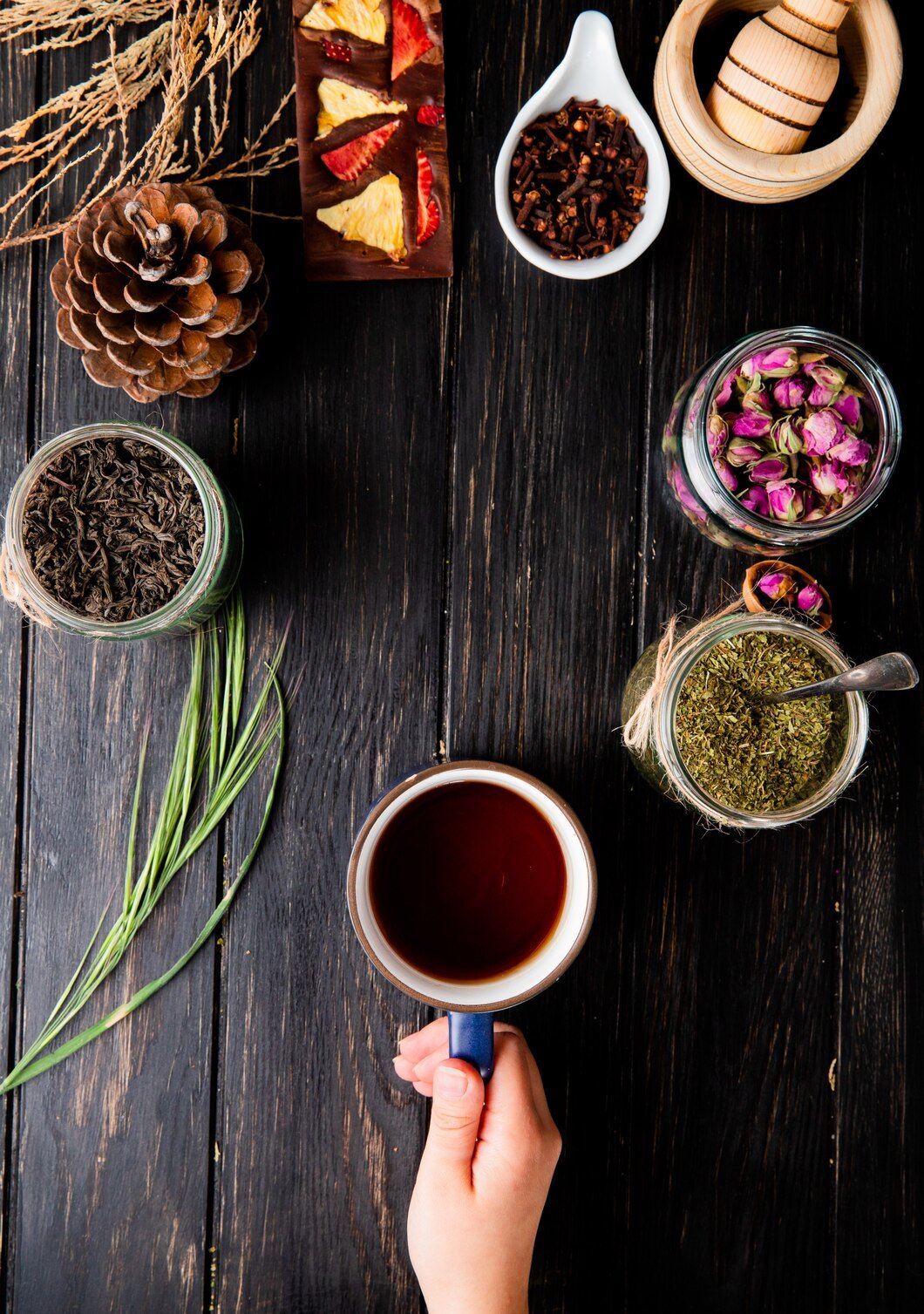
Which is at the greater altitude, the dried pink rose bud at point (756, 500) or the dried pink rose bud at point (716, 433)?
the dried pink rose bud at point (716, 433)

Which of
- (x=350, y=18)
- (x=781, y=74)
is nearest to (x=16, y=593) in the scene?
(x=350, y=18)

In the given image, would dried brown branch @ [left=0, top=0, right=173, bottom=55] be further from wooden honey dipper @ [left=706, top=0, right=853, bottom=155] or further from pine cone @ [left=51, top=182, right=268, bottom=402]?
wooden honey dipper @ [left=706, top=0, right=853, bottom=155]

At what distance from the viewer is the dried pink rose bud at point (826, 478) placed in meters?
0.81

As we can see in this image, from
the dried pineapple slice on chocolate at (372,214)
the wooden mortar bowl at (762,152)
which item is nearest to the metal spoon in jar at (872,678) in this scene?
the wooden mortar bowl at (762,152)

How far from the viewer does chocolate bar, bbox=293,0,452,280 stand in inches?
34.1

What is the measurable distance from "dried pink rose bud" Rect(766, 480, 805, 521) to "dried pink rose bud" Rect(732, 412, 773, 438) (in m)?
0.05

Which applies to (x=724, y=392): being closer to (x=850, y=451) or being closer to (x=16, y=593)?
(x=850, y=451)

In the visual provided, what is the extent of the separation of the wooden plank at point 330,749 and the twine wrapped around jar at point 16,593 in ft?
0.66

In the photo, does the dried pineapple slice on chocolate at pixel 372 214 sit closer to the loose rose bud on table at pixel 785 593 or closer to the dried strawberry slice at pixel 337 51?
the dried strawberry slice at pixel 337 51

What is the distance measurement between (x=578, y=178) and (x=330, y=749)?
602 millimetres

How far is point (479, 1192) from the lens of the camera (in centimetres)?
79

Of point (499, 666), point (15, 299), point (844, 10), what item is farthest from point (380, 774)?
point (844, 10)

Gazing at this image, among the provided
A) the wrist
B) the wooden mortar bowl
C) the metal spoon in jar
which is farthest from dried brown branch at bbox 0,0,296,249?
the wrist

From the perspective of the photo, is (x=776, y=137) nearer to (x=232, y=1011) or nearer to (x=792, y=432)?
(x=792, y=432)
